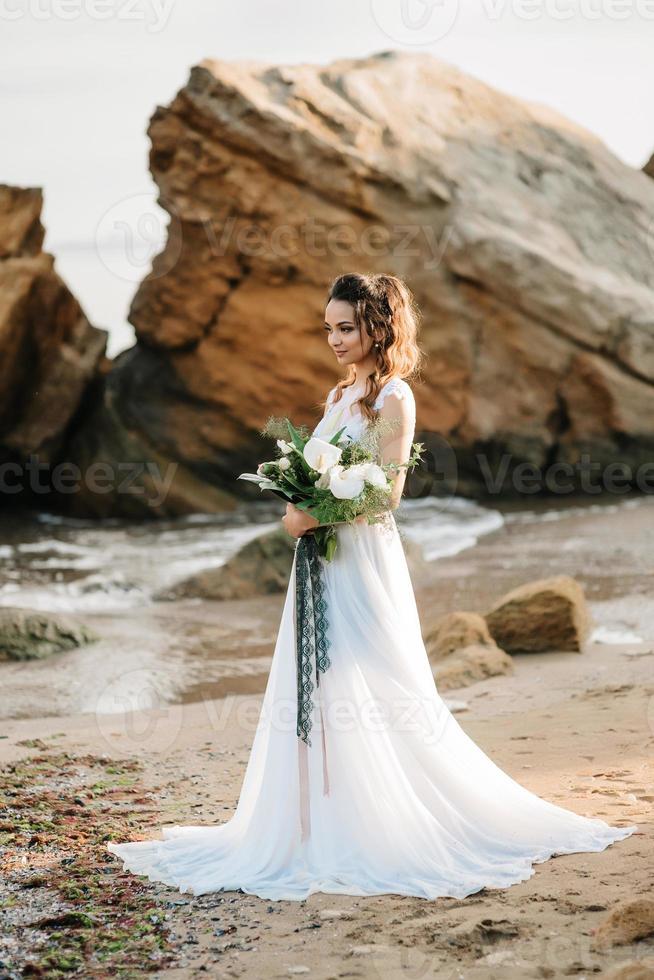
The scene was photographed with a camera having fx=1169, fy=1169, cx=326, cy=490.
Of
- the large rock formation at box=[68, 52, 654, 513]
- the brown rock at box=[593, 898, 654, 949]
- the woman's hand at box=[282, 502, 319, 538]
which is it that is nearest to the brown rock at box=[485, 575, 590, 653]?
the woman's hand at box=[282, 502, 319, 538]

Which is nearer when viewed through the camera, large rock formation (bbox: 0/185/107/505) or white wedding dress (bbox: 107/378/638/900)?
white wedding dress (bbox: 107/378/638/900)

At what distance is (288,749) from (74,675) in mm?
4405

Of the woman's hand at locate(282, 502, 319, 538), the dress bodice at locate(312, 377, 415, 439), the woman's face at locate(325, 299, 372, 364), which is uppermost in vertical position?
the woman's face at locate(325, 299, 372, 364)

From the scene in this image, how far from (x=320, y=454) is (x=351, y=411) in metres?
0.39

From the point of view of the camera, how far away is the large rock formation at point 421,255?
52.4 feet

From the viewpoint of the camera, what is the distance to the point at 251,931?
362cm

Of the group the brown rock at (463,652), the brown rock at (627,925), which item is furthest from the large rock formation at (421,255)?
the brown rock at (627,925)

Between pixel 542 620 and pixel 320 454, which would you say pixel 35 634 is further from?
pixel 320 454

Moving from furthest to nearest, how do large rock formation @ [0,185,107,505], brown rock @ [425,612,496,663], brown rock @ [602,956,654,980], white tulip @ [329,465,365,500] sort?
large rock formation @ [0,185,107,505] → brown rock @ [425,612,496,663] → white tulip @ [329,465,365,500] → brown rock @ [602,956,654,980]

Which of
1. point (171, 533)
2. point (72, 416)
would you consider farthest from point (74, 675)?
point (72, 416)

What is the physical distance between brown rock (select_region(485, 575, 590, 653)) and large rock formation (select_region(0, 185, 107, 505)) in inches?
447

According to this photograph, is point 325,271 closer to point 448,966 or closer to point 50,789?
point 50,789

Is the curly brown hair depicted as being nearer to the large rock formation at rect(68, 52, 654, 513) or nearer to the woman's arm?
the woman's arm

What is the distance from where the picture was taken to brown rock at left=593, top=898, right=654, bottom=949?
3.25 metres
